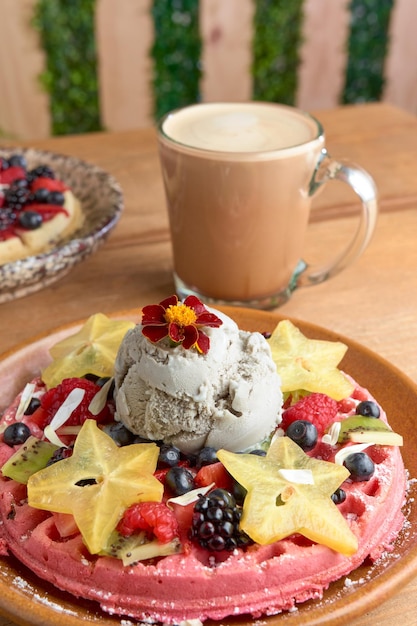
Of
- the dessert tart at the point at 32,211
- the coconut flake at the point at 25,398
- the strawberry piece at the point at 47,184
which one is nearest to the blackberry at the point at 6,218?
the dessert tart at the point at 32,211

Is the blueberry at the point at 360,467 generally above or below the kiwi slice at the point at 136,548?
below

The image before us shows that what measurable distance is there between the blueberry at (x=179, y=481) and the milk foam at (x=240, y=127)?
737 millimetres

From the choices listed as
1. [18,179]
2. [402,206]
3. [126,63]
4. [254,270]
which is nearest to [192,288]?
[254,270]

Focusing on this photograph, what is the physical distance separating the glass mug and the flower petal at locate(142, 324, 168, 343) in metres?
0.53

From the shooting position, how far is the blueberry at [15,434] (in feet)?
3.43

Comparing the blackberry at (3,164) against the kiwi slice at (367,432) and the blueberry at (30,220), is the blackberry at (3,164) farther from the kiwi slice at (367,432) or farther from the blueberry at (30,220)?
the kiwi slice at (367,432)

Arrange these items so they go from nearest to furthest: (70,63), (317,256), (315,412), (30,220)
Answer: (315,412), (30,220), (317,256), (70,63)

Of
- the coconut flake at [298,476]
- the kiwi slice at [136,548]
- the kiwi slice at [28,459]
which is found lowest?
the kiwi slice at [28,459]

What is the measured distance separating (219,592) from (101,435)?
27 centimetres

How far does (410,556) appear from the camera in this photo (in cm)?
87

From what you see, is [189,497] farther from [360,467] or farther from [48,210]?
[48,210]

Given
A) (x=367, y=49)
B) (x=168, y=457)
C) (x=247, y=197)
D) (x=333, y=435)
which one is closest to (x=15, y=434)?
(x=168, y=457)

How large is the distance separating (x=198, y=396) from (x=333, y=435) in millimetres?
201

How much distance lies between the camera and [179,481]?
931 mm
